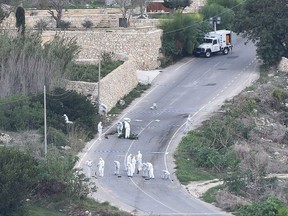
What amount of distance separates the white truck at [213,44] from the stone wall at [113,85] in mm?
9191

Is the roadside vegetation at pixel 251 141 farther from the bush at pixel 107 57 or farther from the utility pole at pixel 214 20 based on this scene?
the bush at pixel 107 57

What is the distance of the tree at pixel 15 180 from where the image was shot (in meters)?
36.9

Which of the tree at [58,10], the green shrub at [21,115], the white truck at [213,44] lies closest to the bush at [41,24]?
the tree at [58,10]

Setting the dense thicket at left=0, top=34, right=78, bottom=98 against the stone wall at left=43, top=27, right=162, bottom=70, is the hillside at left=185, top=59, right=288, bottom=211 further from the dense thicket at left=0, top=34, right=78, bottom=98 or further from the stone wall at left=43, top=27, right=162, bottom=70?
the dense thicket at left=0, top=34, right=78, bottom=98

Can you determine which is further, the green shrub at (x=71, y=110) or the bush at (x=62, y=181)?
the green shrub at (x=71, y=110)

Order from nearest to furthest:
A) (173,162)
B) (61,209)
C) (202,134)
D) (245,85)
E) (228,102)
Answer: (61,209), (173,162), (202,134), (228,102), (245,85)

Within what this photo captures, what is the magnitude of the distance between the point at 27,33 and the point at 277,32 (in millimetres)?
14498

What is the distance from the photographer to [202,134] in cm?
4850

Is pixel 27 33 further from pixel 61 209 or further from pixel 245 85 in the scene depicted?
pixel 61 209

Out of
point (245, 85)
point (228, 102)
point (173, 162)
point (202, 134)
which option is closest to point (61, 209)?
point (173, 162)

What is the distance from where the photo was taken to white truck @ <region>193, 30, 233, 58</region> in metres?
67.1

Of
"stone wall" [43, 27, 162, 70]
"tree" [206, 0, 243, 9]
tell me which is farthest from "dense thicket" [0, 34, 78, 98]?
"tree" [206, 0, 243, 9]

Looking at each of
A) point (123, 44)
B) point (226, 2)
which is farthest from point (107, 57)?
point (226, 2)

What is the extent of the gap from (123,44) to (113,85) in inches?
329
